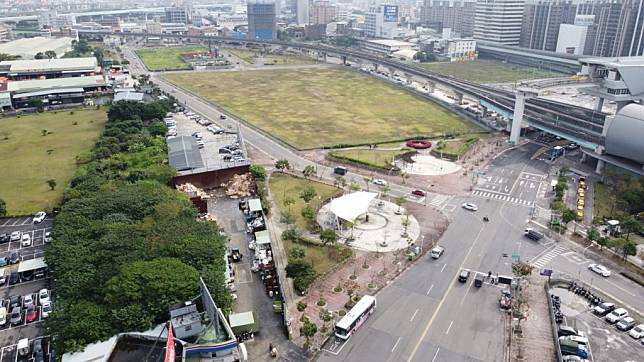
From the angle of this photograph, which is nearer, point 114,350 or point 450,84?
point 114,350

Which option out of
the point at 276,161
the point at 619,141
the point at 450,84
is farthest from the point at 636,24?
the point at 276,161

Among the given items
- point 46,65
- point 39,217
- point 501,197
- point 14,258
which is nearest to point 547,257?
point 501,197

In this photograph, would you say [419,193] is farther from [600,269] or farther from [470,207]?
[600,269]

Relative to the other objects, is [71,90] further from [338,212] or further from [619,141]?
[619,141]

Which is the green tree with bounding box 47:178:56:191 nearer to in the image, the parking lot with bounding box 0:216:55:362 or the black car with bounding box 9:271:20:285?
the parking lot with bounding box 0:216:55:362

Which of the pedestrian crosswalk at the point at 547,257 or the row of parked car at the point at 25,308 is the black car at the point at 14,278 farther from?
the pedestrian crosswalk at the point at 547,257

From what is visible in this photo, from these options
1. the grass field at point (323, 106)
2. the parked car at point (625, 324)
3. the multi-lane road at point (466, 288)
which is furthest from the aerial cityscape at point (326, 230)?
the grass field at point (323, 106)

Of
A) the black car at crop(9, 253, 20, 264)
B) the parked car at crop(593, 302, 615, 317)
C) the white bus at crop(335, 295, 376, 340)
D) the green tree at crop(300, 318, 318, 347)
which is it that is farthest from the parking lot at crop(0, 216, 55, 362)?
the parked car at crop(593, 302, 615, 317)
